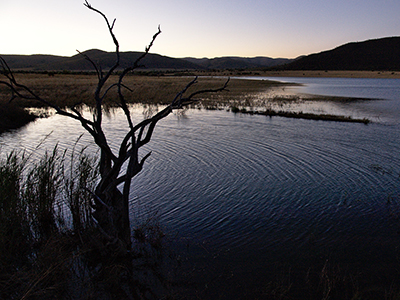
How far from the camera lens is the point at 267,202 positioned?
348 inches

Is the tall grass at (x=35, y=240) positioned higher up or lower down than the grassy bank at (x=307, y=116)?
higher up

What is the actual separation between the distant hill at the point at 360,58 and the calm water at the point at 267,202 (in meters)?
111

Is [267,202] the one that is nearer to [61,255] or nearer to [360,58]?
[61,255]

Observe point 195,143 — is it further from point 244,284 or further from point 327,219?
point 244,284

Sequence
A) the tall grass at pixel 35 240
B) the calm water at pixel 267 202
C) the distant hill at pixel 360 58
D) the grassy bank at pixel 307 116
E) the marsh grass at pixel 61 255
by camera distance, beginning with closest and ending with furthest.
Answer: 1. the tall grass at pixel 35 240
2. the marsh grass at pixel 61 255
3. the calm water at pixel 267 202
4. the grassy bank at pixel 307 116
5. the distant hill at pixel 360 58

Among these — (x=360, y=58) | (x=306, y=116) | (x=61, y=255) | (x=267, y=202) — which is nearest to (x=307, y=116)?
(x=306, y=116)

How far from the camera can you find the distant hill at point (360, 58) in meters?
113

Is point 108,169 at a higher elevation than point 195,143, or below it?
higher

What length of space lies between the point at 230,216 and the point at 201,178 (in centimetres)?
278

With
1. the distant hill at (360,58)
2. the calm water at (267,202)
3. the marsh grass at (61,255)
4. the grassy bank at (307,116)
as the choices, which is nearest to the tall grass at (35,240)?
the marsh grass at (61,255)

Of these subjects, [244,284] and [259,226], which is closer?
[244,284]

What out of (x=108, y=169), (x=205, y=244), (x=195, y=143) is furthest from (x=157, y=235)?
(x=195, y=143)

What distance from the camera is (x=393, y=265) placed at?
596 centimetres

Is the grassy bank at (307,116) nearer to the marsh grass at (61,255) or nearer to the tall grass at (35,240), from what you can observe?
the marsh grass at (61,255)
